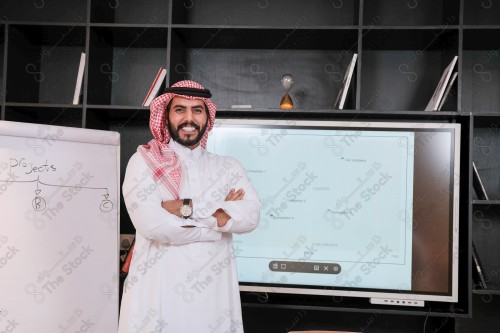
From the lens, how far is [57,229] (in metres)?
2.44

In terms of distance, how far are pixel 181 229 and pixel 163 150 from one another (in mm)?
408

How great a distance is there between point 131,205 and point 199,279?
423mm

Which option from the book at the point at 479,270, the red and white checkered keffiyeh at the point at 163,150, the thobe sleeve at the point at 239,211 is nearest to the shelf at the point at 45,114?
the red and white checkered keffiyeh at the point at 163,150

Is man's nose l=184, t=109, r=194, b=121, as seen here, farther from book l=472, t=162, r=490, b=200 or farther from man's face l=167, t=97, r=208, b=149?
book l=472, t=162, r=490, b=200

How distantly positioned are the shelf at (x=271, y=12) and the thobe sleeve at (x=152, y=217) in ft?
4.48

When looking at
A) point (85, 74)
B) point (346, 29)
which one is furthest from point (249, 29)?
point (85, 74)

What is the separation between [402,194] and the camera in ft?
9.14

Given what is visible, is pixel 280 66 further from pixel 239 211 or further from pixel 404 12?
pixel 239 211

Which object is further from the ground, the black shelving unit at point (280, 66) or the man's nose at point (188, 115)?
the black shelving unit at point (280, 66)

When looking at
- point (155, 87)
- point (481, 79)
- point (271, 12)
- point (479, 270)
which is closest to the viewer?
point (479, 270)

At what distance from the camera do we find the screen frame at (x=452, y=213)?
2.71 metres

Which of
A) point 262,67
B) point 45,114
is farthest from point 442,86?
point 45,114

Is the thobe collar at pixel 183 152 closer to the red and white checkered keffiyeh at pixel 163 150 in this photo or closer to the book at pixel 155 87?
the red and white checkered keffiyeh at pixel 163 150

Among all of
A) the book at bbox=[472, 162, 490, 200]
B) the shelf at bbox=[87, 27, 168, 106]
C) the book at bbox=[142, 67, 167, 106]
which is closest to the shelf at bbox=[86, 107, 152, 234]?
the shelf at bbox=[87, 27, 168, 106]
